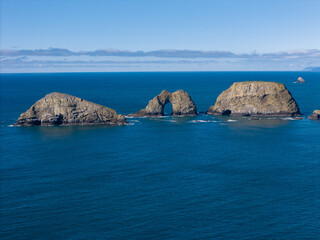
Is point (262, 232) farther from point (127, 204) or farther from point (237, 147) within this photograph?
point (237, 147)

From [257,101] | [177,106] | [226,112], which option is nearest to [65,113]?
[177,106]

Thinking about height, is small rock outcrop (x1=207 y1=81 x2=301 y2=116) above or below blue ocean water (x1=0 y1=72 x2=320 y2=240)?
above

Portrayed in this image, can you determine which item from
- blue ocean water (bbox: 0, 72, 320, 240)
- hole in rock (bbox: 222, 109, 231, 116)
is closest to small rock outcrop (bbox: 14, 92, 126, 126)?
blue ocean water (bbox: 0, 72, 320, 240)

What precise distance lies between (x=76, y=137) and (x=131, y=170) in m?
40.4

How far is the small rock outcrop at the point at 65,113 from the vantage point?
13550 centimetres

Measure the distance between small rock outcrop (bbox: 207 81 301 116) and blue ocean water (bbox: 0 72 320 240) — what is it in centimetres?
2975

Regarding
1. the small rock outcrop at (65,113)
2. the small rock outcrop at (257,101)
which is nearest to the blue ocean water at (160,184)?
the small rock outcrop at (65,113)

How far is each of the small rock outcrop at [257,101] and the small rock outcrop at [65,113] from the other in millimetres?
46928

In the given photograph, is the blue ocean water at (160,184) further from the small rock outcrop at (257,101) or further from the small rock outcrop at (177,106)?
the small rock outcrop at (177,106)

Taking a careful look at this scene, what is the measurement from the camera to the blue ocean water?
5484cm

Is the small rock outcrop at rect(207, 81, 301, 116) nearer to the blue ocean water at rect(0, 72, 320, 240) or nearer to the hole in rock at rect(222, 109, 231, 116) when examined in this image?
the hole in rock at rect(222, 109, 231, 116)

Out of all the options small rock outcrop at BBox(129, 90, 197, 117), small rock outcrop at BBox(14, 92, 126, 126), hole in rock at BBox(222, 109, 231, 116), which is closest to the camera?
small rock outcrop at BBox(14, 92, 126, 126)

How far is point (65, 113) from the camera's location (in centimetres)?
13662

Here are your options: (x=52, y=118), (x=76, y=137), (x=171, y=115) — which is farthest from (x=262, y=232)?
(x=171, y=115)
